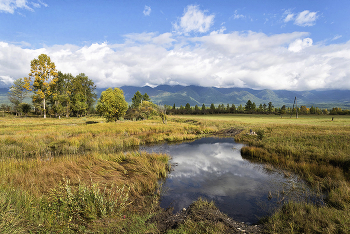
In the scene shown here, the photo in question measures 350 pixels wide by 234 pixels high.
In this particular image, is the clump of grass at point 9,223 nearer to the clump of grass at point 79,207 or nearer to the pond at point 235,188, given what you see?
the clump of grass at point 79,207

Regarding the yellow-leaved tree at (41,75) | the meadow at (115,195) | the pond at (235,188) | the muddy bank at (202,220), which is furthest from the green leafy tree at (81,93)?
the muddy bank at (202,220)

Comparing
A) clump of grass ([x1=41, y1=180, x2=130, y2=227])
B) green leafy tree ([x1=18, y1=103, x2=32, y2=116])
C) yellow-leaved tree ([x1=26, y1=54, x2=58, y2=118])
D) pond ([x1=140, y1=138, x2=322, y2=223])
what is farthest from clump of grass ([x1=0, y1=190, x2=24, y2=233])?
green leafy tree ([x1=18, y1=103, x2=32, y2=116])

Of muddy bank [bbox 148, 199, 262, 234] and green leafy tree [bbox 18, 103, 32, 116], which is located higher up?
green leafy tree [bbox 18, 103, 32, 116]

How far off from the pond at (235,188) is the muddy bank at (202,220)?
0.56 m

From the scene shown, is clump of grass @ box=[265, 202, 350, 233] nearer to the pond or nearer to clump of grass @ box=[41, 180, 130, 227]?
the pond

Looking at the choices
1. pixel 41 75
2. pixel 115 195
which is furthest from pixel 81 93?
pixel 115 195

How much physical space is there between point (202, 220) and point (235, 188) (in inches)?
163

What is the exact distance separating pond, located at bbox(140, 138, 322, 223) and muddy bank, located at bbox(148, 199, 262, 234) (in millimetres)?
564

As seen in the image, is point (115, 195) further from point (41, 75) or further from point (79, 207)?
point (41, 75)

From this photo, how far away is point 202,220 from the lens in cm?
569

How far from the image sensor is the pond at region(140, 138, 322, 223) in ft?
23.4

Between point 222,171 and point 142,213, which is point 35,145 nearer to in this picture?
point 142,213

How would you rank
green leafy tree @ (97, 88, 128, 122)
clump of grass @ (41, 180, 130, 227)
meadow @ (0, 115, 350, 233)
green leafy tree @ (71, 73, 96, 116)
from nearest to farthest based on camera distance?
meadow @ (0, 115, 350, 233), clump of grass @ (41, 180, 130, 227), green leafy tree @ (97, 88, 128, 122), green leafy tree @ (71, 73, 96, 116)

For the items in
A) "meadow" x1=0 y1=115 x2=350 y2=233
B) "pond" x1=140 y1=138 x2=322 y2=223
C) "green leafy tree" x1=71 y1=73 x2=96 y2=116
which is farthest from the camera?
"green leafy tree" x1=71 y1=73 x2=96 y2=116
